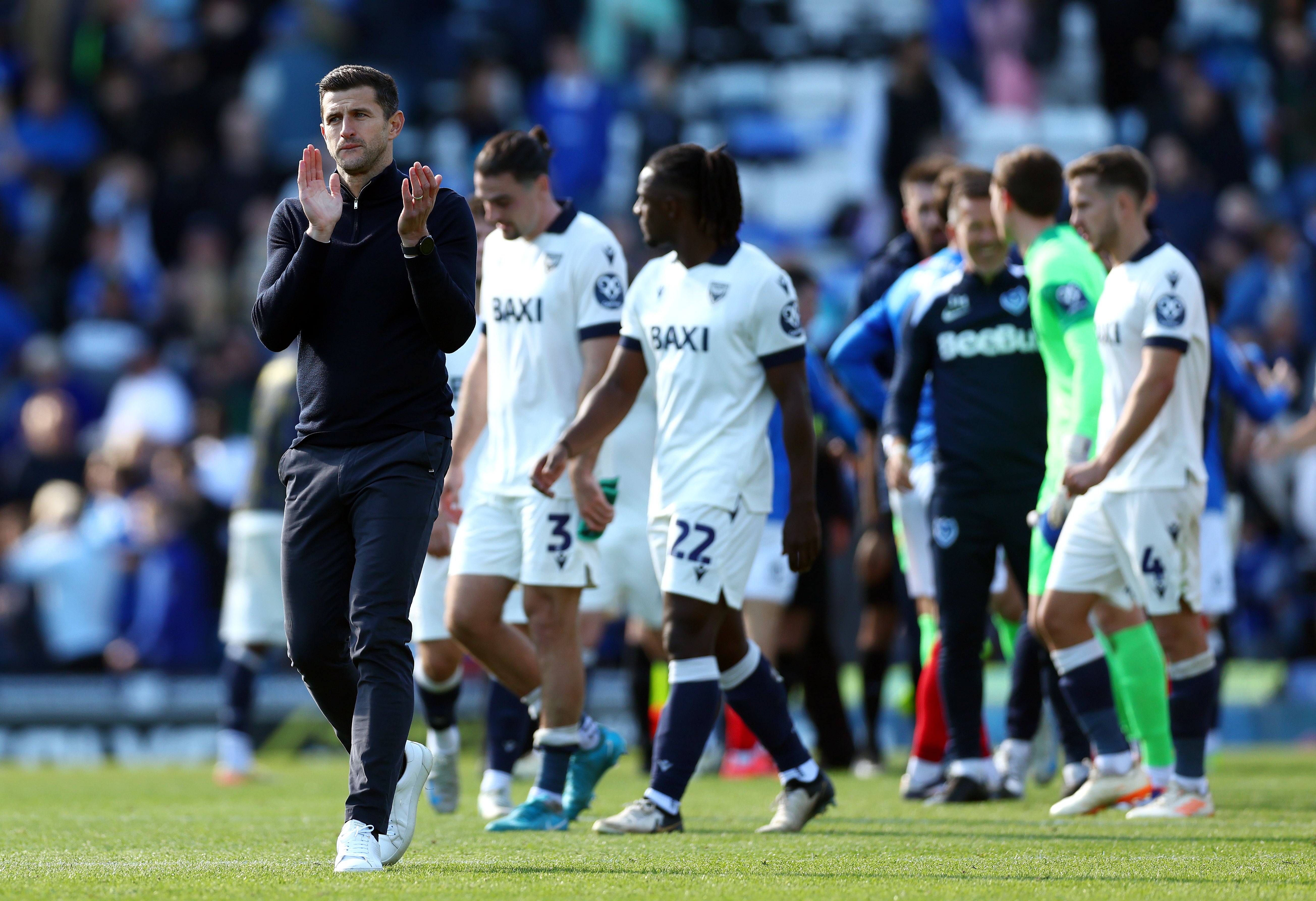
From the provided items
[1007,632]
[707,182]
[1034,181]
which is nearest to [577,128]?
[1007,632]

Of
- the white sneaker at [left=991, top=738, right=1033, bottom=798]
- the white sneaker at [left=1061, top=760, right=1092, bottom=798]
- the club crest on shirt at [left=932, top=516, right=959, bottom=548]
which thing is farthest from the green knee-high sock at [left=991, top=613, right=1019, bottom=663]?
the club crest on shirt at [left=932, top=516, right=959, bottom=548]

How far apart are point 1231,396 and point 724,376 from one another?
185 inches

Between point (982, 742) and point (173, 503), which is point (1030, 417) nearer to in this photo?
point (982, 742)

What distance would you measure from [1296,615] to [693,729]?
8448mm

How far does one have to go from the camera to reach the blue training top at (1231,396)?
360 inches

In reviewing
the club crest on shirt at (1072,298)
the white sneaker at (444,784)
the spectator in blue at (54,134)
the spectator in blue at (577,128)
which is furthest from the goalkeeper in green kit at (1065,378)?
the spectator in blue at (54,134)

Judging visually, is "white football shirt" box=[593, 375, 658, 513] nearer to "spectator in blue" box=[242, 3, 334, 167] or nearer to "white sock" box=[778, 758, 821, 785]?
"white sock" box=[778, 758, 821, 785]

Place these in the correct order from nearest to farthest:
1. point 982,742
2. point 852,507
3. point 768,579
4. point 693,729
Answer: point 693,729 → point 982,742 → point 768,579 → point 852,507

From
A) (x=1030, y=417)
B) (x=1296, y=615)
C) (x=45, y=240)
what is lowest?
(x=1296, y=615)

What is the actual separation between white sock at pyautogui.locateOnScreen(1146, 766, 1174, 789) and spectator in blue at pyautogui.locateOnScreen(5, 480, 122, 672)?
8763 mm

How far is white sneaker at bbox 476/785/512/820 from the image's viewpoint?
736 centimetres

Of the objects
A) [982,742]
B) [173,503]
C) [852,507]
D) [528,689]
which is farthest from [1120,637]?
[173,503]

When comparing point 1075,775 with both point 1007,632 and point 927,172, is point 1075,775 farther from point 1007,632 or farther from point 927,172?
point 927,172

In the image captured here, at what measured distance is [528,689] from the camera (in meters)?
7.13
